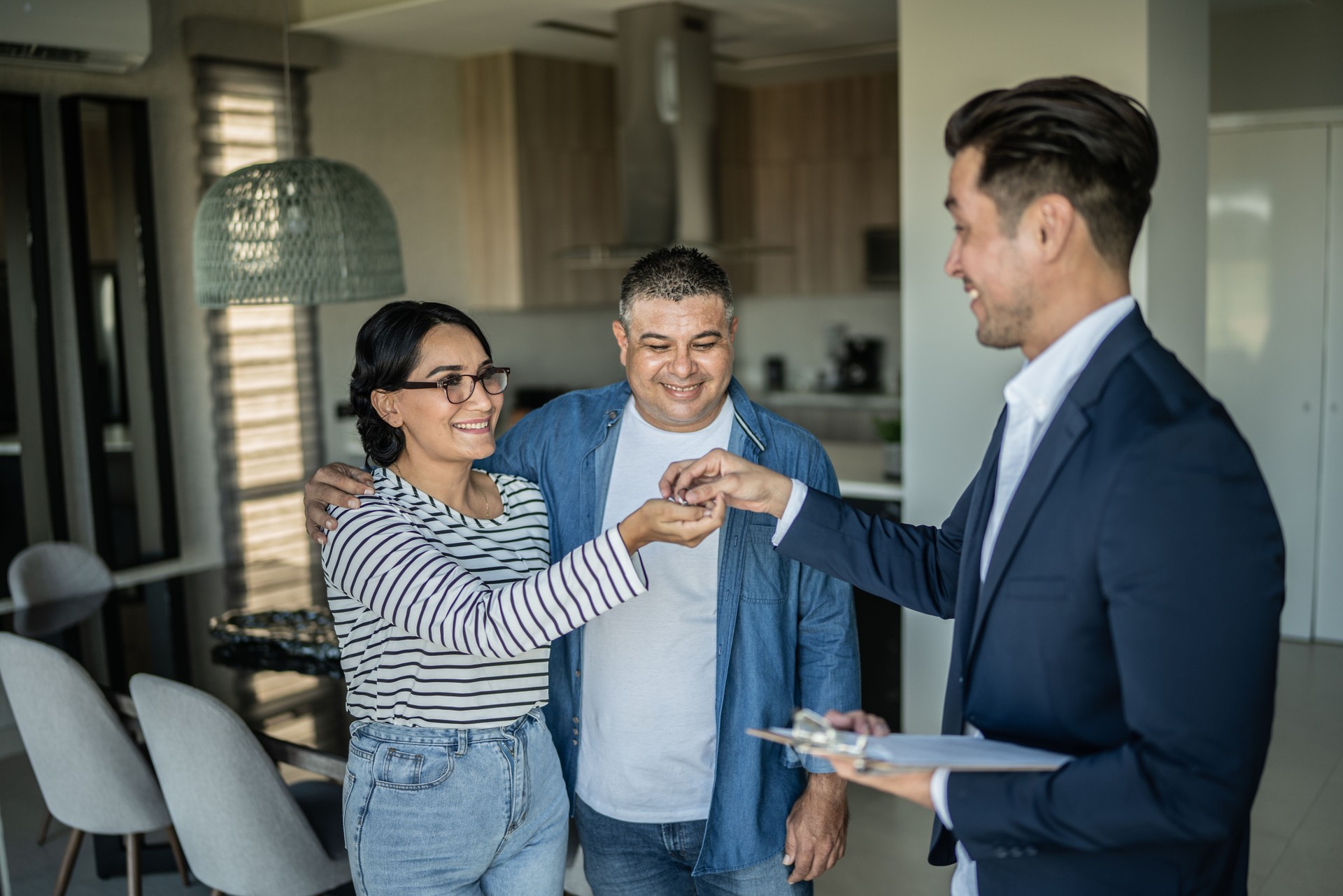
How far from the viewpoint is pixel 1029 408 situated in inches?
50.4

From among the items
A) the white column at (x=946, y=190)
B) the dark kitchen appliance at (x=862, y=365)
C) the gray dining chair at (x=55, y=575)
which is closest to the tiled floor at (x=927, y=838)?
the white column at (x=946, y=190)

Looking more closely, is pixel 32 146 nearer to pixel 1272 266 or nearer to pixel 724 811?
pixel 724 811

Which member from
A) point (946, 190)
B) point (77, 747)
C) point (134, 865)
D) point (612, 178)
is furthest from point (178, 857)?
point (612, 178)

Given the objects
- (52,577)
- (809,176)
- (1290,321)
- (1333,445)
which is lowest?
(52,577)

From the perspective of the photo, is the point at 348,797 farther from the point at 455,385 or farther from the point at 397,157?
the point at 397,157

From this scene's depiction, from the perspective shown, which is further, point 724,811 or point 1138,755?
point 724,811

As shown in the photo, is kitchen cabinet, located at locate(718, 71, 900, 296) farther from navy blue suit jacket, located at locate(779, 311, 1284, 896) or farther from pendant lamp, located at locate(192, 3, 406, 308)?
navy blue suit jacket, located at locate(779, 311, 1284, 896)

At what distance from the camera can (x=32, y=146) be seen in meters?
4.15

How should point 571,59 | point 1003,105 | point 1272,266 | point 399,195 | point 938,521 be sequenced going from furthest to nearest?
point 571,59 < point 399,195 < point 1272,266 < point 938,521 < point 1003,105

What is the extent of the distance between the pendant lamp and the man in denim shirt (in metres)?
1.34

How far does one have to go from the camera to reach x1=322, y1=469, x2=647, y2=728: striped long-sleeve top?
1433 millimetres

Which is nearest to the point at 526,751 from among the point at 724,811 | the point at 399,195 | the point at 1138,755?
the point at 724,811

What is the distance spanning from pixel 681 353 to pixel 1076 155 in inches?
28.6

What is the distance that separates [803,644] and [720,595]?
0.61ft
